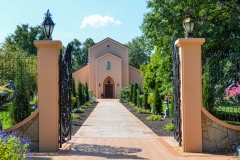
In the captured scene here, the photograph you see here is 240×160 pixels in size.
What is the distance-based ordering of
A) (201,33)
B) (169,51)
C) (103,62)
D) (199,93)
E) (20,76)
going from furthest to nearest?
1. (103,62)
2. (169,51)
3. (201,33)
4. (20,76)
5. (199,93)

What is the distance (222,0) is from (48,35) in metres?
8.57

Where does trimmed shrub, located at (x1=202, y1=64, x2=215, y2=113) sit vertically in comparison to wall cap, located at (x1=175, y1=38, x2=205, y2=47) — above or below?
below

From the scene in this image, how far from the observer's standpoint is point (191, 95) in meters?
7.37

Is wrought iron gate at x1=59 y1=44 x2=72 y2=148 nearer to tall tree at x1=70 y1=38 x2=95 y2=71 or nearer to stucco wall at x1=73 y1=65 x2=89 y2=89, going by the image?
stucco wall at x1=73 y1=65 x2=89 y2=89

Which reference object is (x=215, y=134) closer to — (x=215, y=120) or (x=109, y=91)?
(x=215, y=120)

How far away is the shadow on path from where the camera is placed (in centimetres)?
701

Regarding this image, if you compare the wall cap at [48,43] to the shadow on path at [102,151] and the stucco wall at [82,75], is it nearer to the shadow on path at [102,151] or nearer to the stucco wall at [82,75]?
the shadow on path at [102,151]

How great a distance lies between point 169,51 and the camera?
14.0m

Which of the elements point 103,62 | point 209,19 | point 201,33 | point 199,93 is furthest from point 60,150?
point 103,62

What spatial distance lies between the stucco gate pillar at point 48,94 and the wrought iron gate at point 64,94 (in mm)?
256

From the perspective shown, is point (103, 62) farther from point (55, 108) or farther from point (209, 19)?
point (55, 108)

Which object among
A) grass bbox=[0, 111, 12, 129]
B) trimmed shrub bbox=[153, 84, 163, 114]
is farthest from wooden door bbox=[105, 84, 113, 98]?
grass bbox=[0, 111, 12, 129]

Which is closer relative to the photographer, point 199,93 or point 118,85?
point 199,93

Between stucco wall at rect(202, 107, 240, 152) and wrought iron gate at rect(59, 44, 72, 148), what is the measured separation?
12.4 ft
